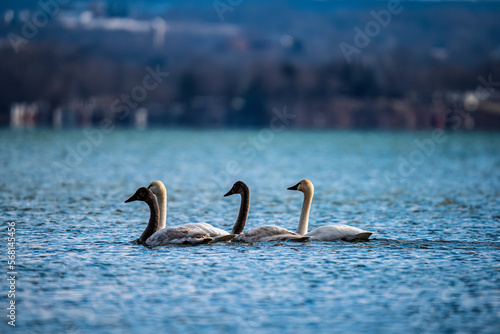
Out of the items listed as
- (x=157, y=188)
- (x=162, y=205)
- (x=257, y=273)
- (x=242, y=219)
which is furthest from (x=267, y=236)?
(x=257, y=273)

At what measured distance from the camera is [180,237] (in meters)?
18.8

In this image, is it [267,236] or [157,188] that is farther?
[157,188]

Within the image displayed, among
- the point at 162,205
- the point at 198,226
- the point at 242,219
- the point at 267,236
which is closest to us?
the point at 267,236

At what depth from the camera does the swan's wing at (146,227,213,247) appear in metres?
18.8

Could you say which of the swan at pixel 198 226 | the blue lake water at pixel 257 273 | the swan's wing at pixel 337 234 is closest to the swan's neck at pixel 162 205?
the swan at pixel 198 226

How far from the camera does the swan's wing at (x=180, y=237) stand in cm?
1877

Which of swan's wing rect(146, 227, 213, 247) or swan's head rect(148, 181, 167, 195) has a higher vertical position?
swan's head rect(148, 181, 167, 195)

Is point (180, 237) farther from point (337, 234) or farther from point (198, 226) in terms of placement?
point (337, 234)

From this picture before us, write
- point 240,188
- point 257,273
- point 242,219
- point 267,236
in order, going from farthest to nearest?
point 240,188 < point 242,219 < point 267,236 < point 257,273

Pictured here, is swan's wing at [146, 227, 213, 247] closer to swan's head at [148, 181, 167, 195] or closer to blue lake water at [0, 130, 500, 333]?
blue lake water at [0, 130, 500, 333]

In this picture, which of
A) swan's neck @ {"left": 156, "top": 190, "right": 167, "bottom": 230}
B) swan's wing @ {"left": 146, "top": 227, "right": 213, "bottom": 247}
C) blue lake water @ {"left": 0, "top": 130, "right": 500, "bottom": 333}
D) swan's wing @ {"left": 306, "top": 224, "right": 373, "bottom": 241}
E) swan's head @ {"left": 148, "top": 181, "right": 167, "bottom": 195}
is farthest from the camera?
swan's head @ {"left": 148, "top": 181, "right": 167, "bottom": 195}

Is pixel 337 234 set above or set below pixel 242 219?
below

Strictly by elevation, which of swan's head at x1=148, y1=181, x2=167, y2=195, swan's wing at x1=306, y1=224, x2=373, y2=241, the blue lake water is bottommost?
the blue lake water

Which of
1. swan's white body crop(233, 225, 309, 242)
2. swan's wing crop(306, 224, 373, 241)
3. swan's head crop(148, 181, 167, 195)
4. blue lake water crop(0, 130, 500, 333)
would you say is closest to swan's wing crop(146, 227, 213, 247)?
blue lake water crop(0, 130, 500, 333)
